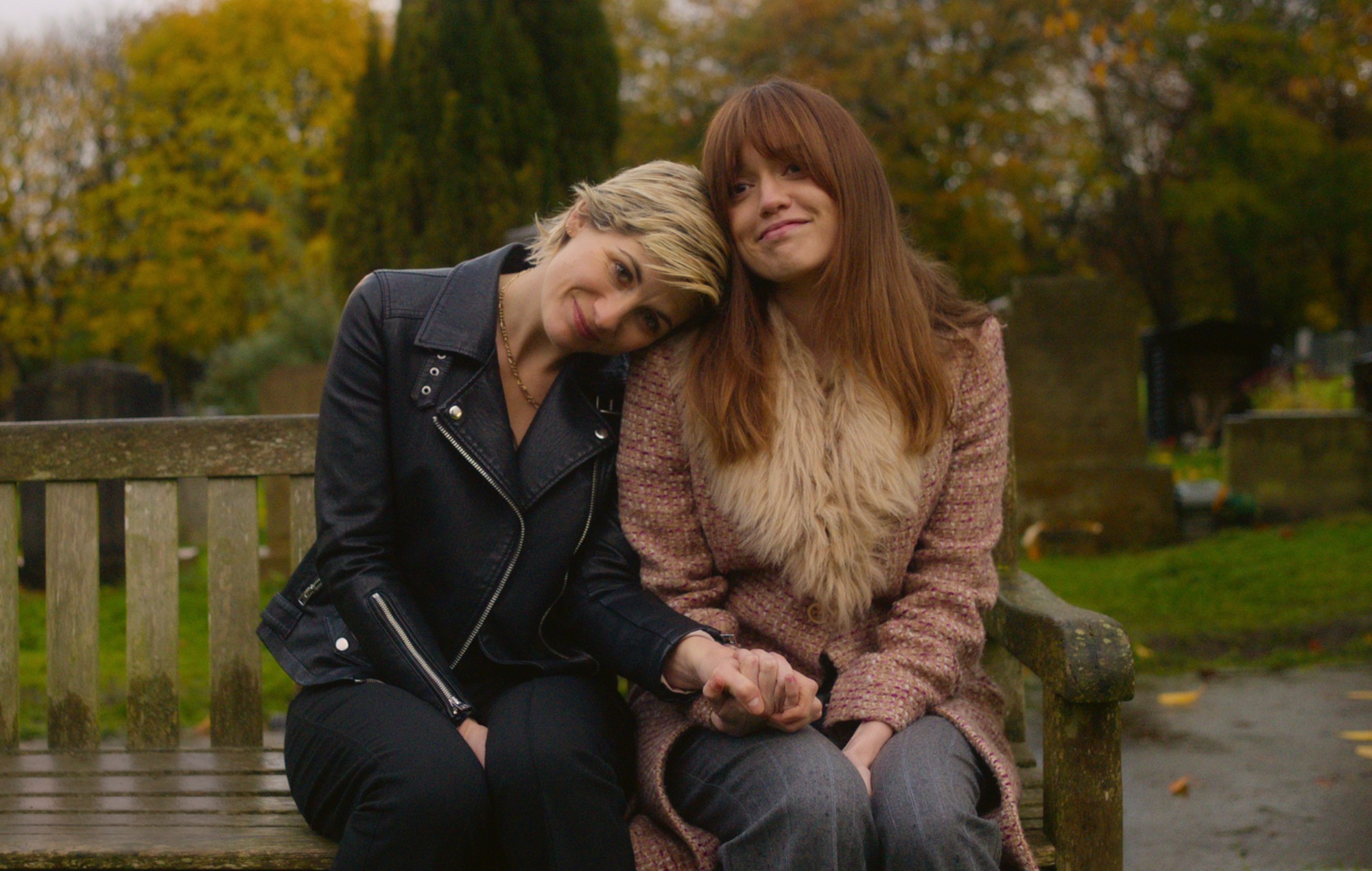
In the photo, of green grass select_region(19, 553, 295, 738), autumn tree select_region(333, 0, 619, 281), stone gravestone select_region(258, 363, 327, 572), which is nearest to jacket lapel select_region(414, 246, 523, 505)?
green grass select_region(19, 553, 295, 738)

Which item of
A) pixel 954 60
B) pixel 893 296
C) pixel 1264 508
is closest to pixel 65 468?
pixel 893 296

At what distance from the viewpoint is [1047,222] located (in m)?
26.7

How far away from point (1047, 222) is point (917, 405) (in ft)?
83.9

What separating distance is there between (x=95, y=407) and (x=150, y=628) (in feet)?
17.5

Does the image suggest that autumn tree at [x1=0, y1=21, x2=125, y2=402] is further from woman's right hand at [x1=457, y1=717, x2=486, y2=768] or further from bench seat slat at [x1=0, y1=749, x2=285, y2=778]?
woman's right hand at [x1=457, y1=717, x2=486, y2=768]

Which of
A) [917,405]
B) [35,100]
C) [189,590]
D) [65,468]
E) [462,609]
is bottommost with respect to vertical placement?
[189,590]

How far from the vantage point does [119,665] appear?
18.3ft

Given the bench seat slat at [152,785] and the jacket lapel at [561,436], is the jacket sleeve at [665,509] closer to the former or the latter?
the jacket lapel at [561,436]

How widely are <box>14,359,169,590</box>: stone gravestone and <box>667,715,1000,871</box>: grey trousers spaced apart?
5.90 meters

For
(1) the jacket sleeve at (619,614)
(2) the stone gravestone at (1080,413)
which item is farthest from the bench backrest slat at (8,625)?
(2) the stone gravestone at (1080,413)

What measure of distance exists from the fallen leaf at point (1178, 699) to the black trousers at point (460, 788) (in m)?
3.40

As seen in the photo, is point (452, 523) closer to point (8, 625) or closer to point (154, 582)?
point (154, 582)

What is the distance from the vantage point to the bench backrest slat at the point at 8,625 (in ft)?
9.86

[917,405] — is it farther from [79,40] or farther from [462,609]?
[79,40]
